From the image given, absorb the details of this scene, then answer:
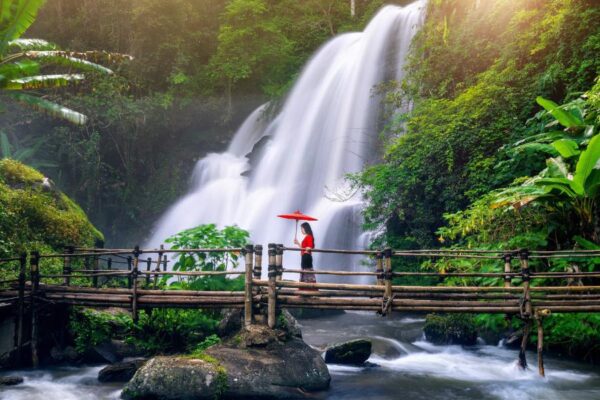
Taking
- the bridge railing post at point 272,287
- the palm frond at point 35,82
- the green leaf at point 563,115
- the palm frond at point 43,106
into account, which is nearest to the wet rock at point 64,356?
the bridge railing post at point 272,287

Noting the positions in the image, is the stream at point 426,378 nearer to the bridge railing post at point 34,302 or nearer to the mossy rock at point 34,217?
the bridge railing post at point 34,302

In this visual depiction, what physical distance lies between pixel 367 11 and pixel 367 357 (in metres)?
23.4

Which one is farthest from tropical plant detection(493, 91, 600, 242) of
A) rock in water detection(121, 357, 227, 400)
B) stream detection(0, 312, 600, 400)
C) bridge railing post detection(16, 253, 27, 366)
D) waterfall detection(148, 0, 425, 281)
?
waterfall detection(148, 0, 425, 281)

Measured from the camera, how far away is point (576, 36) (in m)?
11.8

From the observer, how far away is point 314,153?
22500 mm

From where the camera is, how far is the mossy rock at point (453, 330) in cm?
1093

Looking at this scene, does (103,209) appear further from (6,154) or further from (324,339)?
(324,339)

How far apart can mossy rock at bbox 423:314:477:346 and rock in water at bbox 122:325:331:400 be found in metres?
4.20

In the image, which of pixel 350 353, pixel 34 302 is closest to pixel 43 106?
pixel 34 302

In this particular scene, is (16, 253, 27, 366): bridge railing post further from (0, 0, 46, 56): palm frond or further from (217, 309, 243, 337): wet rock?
(0, 0, 46, 56): palm frond

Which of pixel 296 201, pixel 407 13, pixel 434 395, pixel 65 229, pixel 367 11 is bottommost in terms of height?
pixel 434 395

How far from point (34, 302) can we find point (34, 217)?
5.34m

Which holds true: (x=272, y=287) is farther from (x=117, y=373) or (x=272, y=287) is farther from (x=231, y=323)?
(x=117, y=373)

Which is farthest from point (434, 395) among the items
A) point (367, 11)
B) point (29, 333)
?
point (367, 11)
